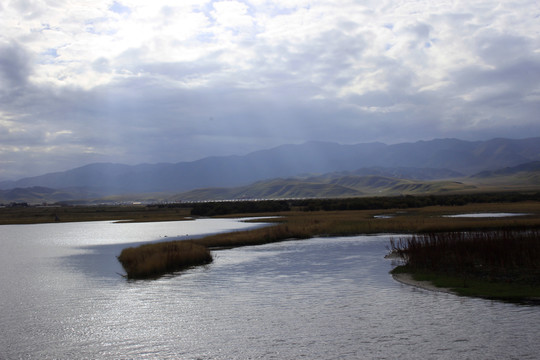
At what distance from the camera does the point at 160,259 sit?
35906 mm

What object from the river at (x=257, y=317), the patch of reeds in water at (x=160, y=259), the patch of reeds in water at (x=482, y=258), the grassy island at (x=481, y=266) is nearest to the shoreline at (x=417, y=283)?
the grassy island at (x=481, y=266)

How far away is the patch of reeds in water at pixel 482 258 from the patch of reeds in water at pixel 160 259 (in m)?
16.4

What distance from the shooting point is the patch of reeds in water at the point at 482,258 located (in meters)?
27.1

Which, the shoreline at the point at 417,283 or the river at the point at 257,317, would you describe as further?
the shoreline at the point at 417,283

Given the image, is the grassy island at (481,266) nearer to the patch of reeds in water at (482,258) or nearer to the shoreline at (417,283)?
the patch of reeds in water at (482,258)

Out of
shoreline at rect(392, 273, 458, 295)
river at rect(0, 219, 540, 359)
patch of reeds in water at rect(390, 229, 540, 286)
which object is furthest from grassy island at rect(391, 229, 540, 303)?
river at rect(0, 219, 540, 359)

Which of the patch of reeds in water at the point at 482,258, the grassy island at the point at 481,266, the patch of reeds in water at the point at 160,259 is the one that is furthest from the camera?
the patch of reeds in water at the point at 160,259

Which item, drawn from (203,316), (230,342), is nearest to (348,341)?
(230,342)

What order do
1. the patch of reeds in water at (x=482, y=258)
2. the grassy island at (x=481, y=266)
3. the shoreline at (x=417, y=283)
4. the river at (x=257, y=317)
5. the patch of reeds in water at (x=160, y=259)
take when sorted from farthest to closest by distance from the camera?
1. the patch of reeds in water at (x=160, y=259)
2. the patch of reeds in water at (x=482, y=258)
3. the shoreline at (x=417, y=283)
4. the grassy island at (x=481, y=266)
5. the river at (x=257, y=317)

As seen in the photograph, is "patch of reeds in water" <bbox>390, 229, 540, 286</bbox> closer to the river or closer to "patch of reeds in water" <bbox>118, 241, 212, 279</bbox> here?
the river

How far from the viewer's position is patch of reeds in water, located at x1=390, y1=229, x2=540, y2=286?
88.8 ft

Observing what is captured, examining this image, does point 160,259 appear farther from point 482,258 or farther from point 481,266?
point 482,258

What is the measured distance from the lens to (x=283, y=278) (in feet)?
102

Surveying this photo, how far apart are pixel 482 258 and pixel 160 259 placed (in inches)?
879
